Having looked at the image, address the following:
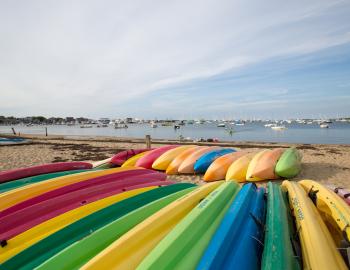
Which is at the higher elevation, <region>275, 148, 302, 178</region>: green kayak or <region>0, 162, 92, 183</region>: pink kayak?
<region>0, 162, 92, 183</region>: pink kayak

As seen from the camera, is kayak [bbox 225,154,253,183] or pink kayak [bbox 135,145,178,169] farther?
pink kayak [bbox 135,145,178,169]

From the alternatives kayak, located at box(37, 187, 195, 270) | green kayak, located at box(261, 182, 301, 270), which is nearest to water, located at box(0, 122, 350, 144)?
green kayak, located at box(261, 182, 301, 270)

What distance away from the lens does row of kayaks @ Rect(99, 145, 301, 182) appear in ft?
24.2

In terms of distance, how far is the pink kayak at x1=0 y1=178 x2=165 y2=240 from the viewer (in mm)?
3037

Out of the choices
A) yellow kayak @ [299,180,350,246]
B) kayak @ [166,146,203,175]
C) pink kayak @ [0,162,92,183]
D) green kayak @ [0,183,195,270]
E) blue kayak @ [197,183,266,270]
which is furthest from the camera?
kayak @ [166,146,203,175]

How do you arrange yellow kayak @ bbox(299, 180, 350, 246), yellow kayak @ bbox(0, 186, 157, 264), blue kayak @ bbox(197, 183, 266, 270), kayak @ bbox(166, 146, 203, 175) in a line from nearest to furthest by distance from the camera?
blue kayak @ bbox(197, 183, 266, 270) → yellow kayak @ bbox(0, 186, 157, 264) → yellow kayak @ bbox(299, 180, 350, 246) → kayak @ bbox(166, 146, 203, 175)

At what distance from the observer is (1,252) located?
2520mm

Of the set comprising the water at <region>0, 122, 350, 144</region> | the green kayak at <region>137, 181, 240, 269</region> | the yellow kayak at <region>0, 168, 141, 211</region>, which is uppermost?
the yellow kayak at <region>0, 168, 141, 211</region>

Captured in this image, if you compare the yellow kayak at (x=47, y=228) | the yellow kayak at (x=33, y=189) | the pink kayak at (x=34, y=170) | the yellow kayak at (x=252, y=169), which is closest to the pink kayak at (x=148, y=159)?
the pink kayak at (x=34, y=170)

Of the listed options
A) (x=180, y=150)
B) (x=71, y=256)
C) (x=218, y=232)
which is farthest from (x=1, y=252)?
(x=180, y=150)

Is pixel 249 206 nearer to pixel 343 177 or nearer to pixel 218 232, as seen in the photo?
pixel 218 232

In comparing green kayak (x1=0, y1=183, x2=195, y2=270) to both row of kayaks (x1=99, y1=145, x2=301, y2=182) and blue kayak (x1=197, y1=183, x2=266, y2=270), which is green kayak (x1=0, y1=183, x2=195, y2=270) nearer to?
blue kayak (x1=197, y1=183, x2=266, y2=270)

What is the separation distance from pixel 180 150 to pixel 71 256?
768cm

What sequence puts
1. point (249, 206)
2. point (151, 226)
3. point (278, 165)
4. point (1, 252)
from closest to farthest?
point (1, 252), point (151, 226), point (249, 206), point (278, 165)
